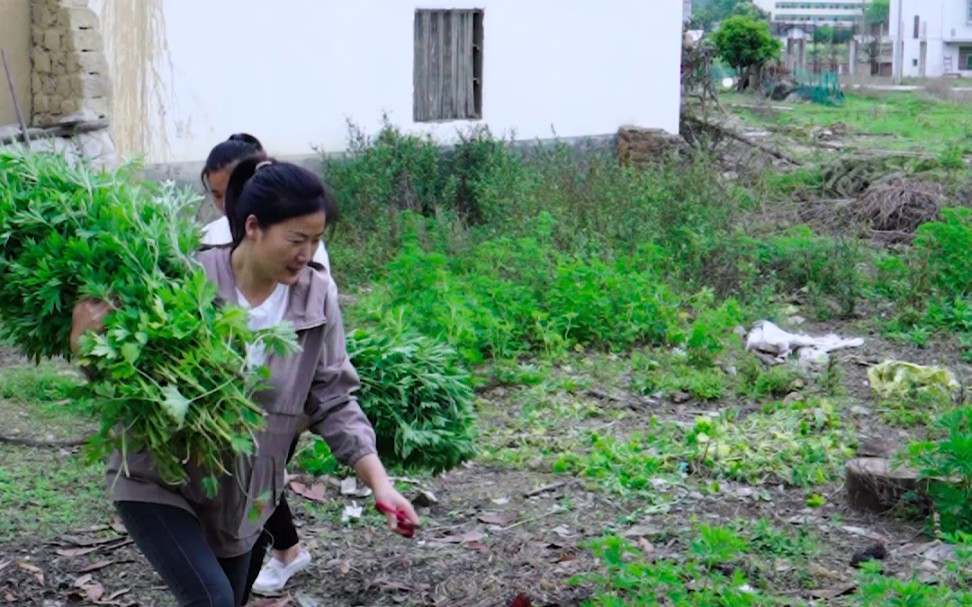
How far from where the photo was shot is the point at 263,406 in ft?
12.0

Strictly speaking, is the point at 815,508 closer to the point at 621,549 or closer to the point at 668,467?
the point at 668,467

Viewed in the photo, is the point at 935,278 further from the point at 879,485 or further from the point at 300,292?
the point at 300,292

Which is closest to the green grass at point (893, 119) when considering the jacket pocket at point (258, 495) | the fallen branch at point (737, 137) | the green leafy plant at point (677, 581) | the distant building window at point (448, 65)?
the fallen branch at point (737, 137)

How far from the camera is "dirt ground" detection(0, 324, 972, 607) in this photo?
5.07 m

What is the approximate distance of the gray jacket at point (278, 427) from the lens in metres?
3.55

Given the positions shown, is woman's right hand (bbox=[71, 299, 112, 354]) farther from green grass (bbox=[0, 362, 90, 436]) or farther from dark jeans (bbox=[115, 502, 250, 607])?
green grass (bbox=[0, 362, 90, 436])

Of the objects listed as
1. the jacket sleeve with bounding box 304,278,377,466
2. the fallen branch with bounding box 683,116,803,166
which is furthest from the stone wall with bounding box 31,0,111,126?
the fallen branch with bounding box 683,116,803,166

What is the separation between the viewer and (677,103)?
16359 millimetres

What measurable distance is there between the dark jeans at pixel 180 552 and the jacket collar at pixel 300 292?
579 millimetres

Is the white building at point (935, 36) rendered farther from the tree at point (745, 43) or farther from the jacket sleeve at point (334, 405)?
the jacket sleeve at point (334, 405)

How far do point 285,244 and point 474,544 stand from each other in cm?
240

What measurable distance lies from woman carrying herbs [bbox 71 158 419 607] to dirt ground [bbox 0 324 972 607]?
140 cm

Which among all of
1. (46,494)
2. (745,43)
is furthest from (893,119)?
(46,494)

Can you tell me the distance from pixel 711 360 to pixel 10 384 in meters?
4.14
